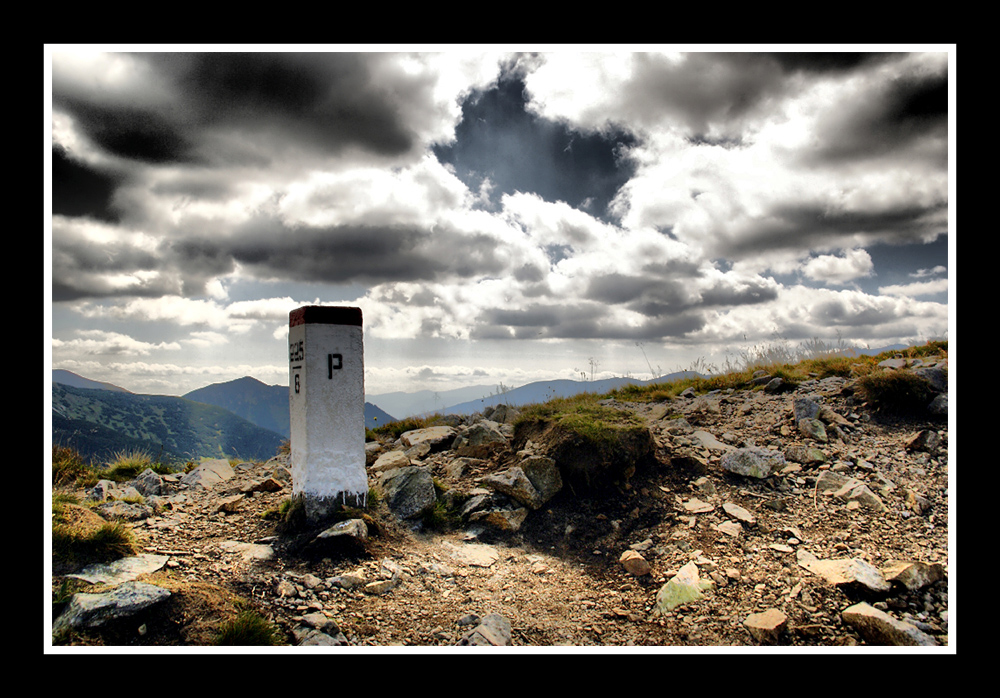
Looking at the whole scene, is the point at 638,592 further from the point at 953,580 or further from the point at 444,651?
the point at 953,580

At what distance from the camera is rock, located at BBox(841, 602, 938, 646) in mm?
3910

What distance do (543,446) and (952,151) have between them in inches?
218

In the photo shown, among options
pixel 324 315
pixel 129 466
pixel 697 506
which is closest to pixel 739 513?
pixel 697 506

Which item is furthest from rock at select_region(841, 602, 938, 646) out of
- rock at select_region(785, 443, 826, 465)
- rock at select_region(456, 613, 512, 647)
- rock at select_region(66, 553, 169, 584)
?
rock at select_region(66, 553, 169, 584)

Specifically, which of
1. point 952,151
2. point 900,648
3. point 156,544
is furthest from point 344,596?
point 952,151

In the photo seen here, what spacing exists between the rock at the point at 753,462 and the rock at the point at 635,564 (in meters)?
2.28

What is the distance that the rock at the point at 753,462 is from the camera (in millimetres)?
6660

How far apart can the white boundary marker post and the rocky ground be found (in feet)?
1.67

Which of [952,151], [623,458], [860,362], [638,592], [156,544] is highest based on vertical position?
[952,151]

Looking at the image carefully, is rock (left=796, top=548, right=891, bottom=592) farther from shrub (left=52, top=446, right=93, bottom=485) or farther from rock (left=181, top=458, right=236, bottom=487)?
shrub (left=52, top=446, right=93, bottom=485)

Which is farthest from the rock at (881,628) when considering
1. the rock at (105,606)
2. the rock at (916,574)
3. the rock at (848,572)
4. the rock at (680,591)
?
the rock at (105,606)

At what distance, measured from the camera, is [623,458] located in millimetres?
6812

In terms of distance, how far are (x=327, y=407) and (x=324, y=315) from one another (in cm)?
111

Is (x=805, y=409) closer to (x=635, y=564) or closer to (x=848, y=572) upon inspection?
(x=848, y=572)
